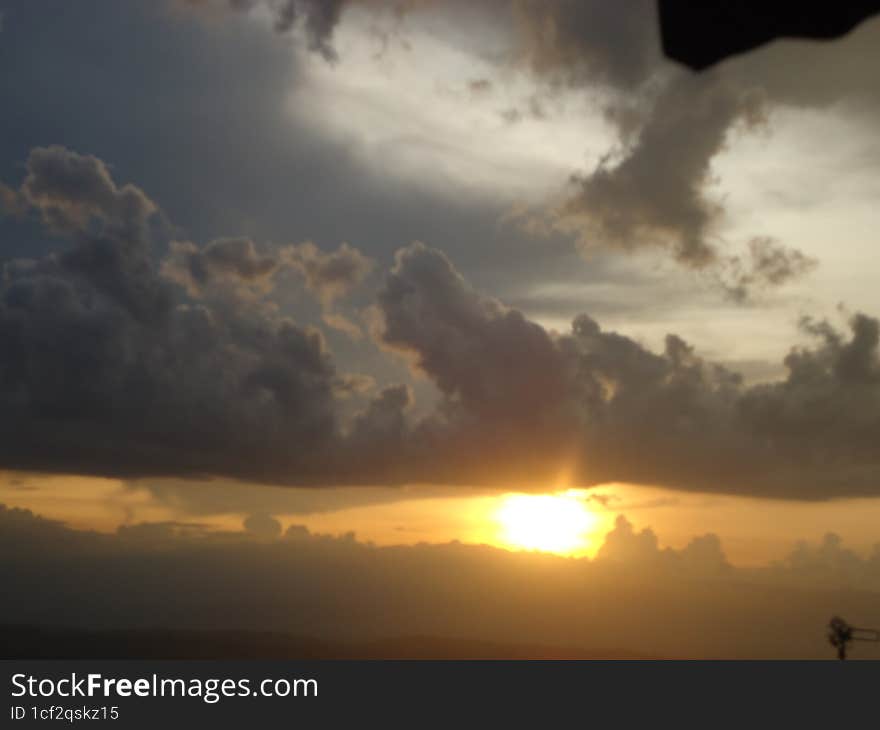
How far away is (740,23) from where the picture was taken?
4.34 m

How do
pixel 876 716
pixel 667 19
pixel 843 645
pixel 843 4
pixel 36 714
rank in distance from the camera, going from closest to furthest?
1. pixel 843 4
2. pixel 667 19
3. pixel 843 645
4. pixel 36 714
5. pixel 876 716

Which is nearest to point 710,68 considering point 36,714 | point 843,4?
point 843,4

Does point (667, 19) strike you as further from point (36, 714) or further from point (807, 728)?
point (807, 728)

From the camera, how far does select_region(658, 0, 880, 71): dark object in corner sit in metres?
4.19

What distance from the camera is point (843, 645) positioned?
62.4 metres

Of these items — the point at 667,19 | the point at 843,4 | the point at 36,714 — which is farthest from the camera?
the point at 36,714

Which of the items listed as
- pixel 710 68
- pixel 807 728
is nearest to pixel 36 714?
pixel 807 728

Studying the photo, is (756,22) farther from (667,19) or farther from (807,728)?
(807,728)

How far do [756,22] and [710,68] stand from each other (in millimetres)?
366

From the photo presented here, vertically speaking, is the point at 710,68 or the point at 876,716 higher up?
the point at 710,68

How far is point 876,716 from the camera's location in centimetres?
18425

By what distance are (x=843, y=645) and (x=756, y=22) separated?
66.9 metres

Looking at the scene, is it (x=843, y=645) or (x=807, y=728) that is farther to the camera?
(x=807, y=728)

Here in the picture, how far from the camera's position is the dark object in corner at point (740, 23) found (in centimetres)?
419
